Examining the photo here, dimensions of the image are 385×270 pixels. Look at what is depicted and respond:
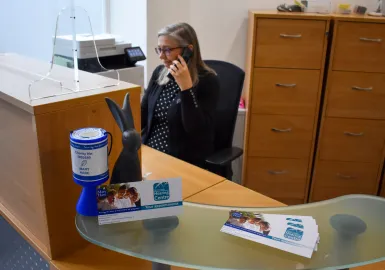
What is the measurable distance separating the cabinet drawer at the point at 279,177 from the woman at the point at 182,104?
84 centimetres

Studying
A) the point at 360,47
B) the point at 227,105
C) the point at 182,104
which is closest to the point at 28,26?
the point at 182,104

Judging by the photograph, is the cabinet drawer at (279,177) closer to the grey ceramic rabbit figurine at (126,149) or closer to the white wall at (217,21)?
the white wall at (217,21)

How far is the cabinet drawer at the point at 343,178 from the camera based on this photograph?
2.92 m

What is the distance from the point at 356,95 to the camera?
2.73 metres

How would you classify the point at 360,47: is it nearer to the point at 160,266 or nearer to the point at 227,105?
the point at 227,105

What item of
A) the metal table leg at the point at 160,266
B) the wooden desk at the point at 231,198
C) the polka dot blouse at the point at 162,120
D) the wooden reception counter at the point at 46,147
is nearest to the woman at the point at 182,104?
the polka dot blouse at the point at 162,120

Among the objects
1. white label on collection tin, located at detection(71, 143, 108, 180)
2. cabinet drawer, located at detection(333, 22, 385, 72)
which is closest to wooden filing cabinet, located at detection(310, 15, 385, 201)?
cabinet drawer, located at detection(333, 22, 385, 72)

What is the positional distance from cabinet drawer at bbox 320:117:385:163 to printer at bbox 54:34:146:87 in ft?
4.74

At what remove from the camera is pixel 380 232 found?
968 millimetres

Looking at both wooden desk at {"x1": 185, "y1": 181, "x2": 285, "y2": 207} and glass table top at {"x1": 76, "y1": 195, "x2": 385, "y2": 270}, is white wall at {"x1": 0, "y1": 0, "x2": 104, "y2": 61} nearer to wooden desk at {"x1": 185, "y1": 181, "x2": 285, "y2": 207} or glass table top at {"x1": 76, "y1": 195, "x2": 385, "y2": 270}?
wooden desk at {"x1": 185, "y1": 181, "x2": 285, "y2": 207}

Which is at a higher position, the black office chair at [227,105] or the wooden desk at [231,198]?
the black office chair at [227,105]

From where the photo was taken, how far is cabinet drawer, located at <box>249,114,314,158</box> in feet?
9.27

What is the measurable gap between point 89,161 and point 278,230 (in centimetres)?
46

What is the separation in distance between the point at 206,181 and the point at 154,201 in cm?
67
